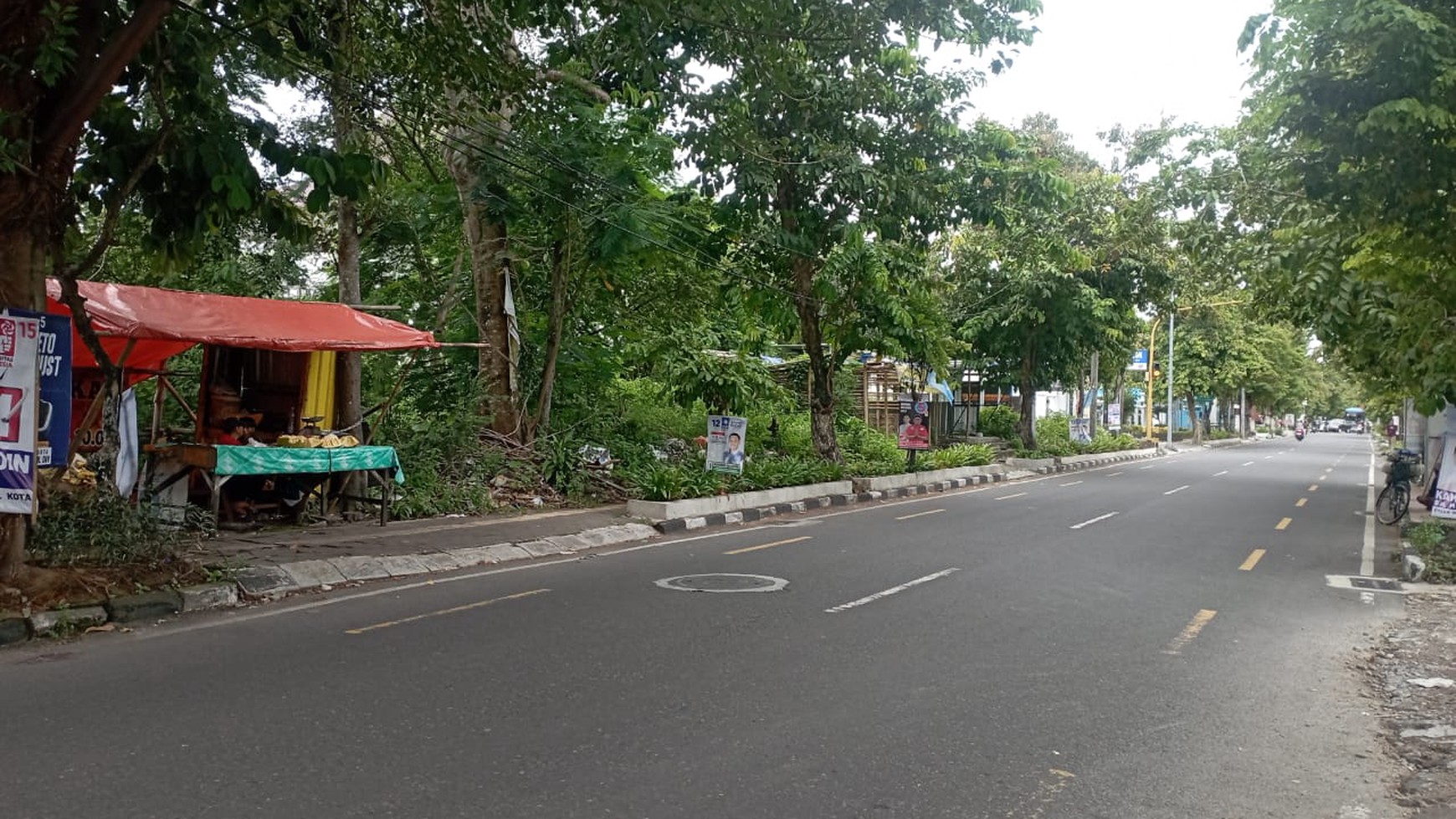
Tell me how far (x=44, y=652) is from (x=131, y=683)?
136cm

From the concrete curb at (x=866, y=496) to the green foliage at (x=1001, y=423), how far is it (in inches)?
101

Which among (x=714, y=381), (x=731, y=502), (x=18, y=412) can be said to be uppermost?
(x=714, y=381)

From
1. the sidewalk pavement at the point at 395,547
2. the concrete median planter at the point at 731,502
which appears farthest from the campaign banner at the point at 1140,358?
the sidewalk pavement at the point at 395,547

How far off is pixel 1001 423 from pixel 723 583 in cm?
2767

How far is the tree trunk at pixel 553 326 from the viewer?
55.4 feet

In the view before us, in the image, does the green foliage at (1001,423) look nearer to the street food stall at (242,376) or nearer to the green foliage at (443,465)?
the green foliage at (443,465)

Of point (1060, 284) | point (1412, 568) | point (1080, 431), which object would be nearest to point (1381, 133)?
point (1412, 568)

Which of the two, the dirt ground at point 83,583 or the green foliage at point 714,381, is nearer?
the dirt ground at point 83,583

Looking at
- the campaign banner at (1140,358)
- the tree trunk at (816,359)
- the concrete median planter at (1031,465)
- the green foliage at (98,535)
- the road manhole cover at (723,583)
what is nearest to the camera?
the green foliage at (98,535)

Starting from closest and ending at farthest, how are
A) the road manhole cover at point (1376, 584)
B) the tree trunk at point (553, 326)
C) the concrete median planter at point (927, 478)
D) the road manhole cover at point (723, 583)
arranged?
the road manhole cover at point (723, 583), the road manhole cover at point (1376, 584), the tree trunk at point (553, 326), the concrete median planter at point (927, 478)

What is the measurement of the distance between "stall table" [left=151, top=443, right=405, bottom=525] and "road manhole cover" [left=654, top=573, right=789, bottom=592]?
4.50 metres

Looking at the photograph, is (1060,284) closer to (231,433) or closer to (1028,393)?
(1028,393)

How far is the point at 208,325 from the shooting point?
1119 cm

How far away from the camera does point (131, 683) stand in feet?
19.3
